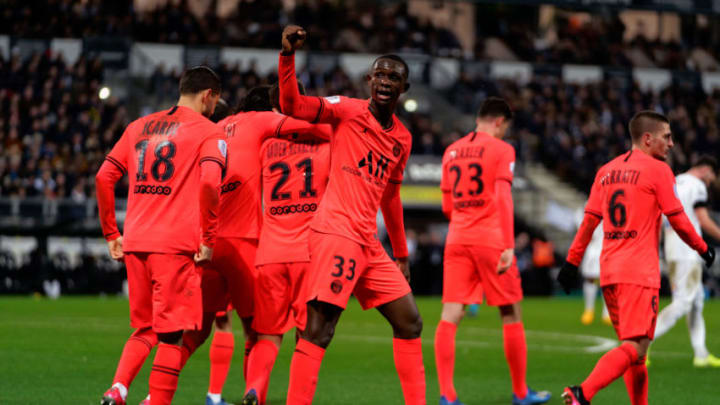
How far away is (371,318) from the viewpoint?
2095cm

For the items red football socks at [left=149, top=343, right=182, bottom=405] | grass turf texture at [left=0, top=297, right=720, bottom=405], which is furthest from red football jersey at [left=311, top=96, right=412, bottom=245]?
grass turf texture at [left=0, top=297, right=720, bottom=405]

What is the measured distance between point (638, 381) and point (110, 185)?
3885 millimetres

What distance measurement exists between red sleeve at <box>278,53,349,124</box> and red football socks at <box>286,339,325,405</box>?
1.31 m

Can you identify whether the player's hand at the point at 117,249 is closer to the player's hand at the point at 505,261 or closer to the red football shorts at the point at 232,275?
the red football shorts at the point at 232,275

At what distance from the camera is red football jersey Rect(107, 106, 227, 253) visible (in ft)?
22.6

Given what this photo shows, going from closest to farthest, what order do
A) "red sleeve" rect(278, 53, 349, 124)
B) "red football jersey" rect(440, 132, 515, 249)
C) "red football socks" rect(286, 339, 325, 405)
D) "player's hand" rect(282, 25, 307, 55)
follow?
1. "player's hand" rect(282, 25, 307, 55)
2. "red sleeve" rect(278, 53, 349, 124)
3. "red football socks" rect(286, 339, 325, 405)
4. "red football jersey" rect(440, 132, 515, 249)

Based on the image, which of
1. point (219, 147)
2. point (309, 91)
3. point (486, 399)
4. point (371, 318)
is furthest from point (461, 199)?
point (309, 91)

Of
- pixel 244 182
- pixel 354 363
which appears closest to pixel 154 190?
pixel 244 182

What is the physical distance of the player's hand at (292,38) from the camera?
587 cm

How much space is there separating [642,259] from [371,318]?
1344 cm

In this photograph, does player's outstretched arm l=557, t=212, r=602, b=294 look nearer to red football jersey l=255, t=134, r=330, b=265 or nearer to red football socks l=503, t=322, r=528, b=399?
red football socks l=503, t=322, r=528, b=399

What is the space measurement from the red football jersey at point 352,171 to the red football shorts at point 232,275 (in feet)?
4.93

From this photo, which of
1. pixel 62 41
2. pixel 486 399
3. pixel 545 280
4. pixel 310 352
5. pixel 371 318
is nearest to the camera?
pixel 310 352

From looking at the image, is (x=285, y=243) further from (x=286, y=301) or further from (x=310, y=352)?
(x=310, y=352)
